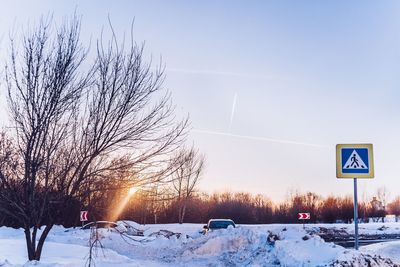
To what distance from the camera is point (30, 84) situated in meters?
10.1

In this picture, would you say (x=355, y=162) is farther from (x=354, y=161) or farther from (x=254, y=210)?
(x=254, y=210)

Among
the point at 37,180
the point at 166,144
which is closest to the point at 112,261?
the point at 37,180

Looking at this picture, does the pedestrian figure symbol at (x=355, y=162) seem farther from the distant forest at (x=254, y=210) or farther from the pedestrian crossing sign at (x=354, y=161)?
the distant forest at (x=254, y=210)

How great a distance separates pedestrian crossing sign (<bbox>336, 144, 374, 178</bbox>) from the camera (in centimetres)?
1152

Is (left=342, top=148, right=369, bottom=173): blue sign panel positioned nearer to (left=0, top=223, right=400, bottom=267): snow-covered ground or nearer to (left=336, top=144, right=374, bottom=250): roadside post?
(left=336, top=144, right=374, bottom=250): roadside post

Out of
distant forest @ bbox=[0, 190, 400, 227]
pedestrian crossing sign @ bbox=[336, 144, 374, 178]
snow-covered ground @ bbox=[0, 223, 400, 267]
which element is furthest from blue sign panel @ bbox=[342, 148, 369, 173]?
distant forest @ bbox=[0, 190, 400, 227]

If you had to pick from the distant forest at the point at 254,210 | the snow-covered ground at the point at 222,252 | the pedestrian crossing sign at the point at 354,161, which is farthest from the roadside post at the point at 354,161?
the distant forest at the point at 254,210

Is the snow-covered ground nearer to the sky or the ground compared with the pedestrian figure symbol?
nearer to the ground

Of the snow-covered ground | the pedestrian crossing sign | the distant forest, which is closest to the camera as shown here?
the pedestrian crossing sign

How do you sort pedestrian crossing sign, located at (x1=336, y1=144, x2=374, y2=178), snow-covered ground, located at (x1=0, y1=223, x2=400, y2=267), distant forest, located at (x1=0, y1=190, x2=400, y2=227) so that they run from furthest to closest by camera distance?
distant forest, located at (x1=0, y1=190, x2=400, y2=227) → snow-covered ground, located at (x1=0, y1=223, x2=400, y2=267) → pedestrian crossing sign, located at (x1=336, y1=144, x2=374, y2=178)

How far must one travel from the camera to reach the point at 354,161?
11.6 m

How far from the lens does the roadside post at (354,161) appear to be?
11.5m

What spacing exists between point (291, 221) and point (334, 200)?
1081 cm

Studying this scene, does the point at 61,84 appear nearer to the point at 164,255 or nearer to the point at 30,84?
the point at 30,84
